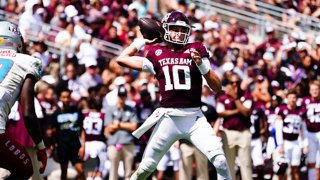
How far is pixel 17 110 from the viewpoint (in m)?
10.7

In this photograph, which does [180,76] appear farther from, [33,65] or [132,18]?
[132,18]

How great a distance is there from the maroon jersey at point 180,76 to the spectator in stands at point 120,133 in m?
3.79

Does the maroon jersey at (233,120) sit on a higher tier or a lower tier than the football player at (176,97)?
lower

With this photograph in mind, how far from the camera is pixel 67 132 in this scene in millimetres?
12430

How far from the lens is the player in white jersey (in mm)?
7465

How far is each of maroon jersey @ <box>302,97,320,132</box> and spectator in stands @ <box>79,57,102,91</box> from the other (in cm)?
357

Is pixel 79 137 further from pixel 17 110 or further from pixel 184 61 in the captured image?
pixel 184 61

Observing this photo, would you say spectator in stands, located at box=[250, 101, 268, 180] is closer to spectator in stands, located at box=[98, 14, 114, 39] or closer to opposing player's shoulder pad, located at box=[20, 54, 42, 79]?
spectator in stands, located at box=[98, 14, 114, 39]

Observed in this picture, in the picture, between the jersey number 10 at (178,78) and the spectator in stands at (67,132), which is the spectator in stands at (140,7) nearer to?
the spectator in stands at (67,132)

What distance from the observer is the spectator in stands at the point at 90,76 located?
14.8 meters

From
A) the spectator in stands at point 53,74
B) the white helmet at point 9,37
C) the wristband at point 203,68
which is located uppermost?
the white helmet at point 9,37

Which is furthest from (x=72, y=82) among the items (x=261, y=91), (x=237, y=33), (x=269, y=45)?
(x=237, y=33)

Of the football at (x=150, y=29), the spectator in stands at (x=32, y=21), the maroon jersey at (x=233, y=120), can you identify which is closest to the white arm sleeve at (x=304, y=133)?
the maroon jersey at (x=233, y=120)

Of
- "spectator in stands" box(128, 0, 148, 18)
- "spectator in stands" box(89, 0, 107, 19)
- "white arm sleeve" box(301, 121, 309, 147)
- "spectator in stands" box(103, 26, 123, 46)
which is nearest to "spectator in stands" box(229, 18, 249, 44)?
"spectator in stands" box(128, 0, 148, 18)
